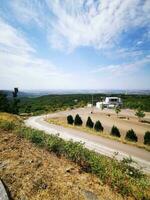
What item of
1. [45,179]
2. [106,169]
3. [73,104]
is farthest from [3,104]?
[45,179]

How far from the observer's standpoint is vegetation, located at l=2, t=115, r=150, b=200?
25.9ft

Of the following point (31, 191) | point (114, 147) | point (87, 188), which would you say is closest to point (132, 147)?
point (114, 147)

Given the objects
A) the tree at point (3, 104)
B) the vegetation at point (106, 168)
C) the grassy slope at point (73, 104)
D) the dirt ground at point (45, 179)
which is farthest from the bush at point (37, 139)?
the grassy slope at point (73, 104)

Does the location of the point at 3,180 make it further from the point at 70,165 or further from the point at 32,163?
the point at 70,165

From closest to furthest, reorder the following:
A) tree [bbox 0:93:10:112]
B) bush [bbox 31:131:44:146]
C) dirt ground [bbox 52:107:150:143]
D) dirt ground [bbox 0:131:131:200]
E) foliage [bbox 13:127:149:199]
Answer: dirt ground [bbox 0:131:131:200] → foliage [bbox 13:127:149:199] → bush [bbox 31:131:44:146] → dirt ground [bbox 52:107:150:143] → tree [bbox 0:93:10:112]

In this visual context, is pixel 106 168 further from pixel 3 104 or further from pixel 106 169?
pixel 3 104

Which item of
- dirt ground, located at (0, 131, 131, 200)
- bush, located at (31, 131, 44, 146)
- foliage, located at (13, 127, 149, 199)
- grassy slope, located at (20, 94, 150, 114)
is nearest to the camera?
A: dirt ground, located at (0, 131, 131, 200)

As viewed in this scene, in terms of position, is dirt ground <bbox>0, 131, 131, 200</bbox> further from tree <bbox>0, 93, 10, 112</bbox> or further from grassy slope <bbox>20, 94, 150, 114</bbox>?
grassy slope <bbox>20, 94, 150, 114</bbox>

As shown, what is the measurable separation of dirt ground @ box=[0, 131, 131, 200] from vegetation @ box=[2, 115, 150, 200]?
1.39 feet

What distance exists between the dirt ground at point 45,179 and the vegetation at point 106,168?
16.7 inches

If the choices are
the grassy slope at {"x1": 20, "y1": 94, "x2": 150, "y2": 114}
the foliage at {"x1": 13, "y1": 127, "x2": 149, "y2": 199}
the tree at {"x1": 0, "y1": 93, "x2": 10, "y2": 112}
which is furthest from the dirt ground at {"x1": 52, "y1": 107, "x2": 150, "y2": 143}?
the foliage at {"x1": 13, "y1": 127, "x2": 149, "y2": 199}

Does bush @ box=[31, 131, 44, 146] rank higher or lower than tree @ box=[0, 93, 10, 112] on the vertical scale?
higher

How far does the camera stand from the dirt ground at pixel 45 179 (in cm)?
672

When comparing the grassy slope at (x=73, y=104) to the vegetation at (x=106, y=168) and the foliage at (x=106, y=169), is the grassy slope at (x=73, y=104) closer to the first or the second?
the vegetation at (x=106, y=168)
